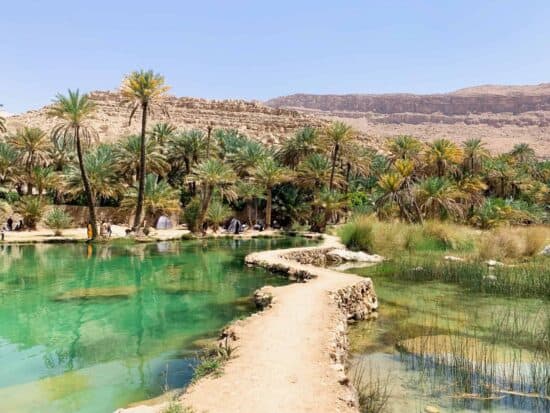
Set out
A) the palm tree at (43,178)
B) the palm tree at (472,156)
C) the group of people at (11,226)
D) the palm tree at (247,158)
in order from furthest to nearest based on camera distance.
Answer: the palm tree at (472,156) → the palm tree at (247,158) → the palm tree at (43,178) → the group of people at (11,226)

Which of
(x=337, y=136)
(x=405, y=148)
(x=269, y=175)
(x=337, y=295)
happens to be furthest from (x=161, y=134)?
(x=337, y=295)

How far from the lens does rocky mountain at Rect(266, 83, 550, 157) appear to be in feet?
415

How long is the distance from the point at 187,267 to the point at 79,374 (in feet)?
41.8

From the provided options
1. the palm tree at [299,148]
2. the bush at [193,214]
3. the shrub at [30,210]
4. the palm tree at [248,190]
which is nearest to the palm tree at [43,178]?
the shrub at [30,210]

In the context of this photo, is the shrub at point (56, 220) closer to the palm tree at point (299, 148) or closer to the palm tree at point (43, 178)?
the palm tree at point (43, 178)

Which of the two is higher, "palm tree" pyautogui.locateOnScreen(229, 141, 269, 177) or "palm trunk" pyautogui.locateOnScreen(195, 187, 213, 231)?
"palm tree" pyautogui.locateOnScreen(229, 141, 269, 177)

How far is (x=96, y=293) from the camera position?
1576cm

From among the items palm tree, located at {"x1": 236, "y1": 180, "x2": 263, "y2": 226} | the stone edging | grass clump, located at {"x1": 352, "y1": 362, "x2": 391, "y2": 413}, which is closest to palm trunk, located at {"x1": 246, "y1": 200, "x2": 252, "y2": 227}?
palm tree, located at {"x1": 236, "y1": 180, "x2": 263, "y2": 226}

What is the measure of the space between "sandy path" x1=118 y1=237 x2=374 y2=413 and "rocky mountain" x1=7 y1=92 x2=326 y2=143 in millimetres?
65784

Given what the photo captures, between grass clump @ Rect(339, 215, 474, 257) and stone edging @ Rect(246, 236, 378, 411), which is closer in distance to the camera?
stone edging @ Rect(246, 236, 378, 411)

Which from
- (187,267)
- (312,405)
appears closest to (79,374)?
(312,405)

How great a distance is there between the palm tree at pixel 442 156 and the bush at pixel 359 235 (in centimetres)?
1744

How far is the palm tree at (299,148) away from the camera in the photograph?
145 ft

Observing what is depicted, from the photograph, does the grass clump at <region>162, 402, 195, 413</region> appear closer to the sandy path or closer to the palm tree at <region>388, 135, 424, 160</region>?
the sandy path
